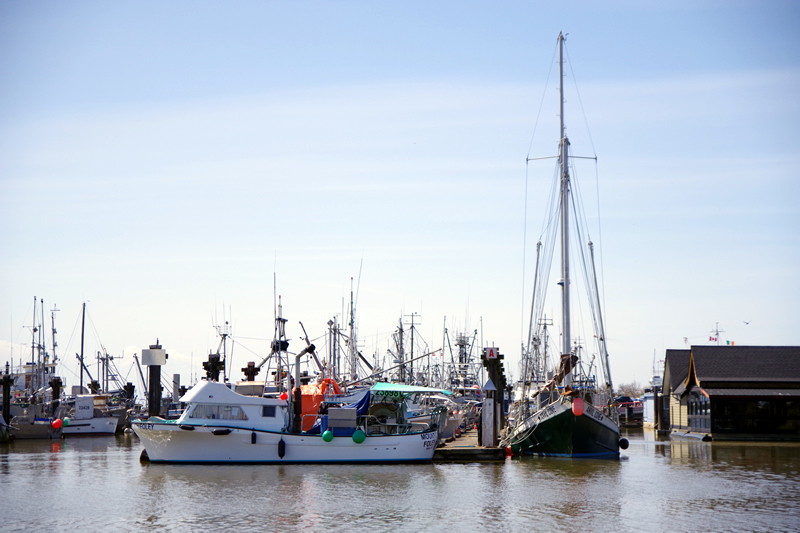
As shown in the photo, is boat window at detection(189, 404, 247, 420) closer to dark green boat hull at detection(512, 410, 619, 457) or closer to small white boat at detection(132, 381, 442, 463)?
small white boat at detection(132, 381, 442, 463)

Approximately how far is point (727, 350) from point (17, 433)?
4867 centimetres

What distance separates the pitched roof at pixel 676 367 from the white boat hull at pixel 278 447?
31.2 metres

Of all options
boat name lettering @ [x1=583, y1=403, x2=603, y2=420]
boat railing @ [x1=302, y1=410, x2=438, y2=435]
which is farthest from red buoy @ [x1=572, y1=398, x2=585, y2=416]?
boat railing @ [x1=302, y1=410, x2=438, y2=435]

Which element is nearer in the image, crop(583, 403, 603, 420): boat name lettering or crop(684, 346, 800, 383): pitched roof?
crop(583, 403, 603, 420): boat name lettering

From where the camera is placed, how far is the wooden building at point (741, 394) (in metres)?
50.4

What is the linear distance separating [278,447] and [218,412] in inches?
115

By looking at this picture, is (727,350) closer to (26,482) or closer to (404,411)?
(404,411)

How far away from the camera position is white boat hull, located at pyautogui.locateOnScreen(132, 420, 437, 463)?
35438mm

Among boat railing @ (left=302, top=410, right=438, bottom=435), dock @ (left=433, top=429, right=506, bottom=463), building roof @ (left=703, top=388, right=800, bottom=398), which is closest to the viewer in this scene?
dock @ (left=433, top=429, right=506, bottom=463)

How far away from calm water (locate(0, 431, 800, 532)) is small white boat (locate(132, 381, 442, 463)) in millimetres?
967

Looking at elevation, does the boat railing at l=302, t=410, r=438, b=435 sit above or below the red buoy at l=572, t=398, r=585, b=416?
below

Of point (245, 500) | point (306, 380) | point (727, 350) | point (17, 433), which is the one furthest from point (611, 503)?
point (17, 433)

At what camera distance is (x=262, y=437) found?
35.5 metres

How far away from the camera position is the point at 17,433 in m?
59.1
